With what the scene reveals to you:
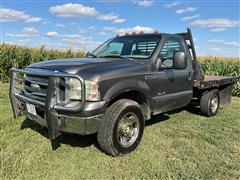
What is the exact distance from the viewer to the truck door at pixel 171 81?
17.9 ft

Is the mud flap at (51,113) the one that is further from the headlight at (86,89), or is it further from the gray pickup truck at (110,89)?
the headlight at (86,89)

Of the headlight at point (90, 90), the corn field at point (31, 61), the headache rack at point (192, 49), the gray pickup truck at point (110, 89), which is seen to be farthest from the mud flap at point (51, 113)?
the corn field at point (31, 61)

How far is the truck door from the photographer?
215 inches

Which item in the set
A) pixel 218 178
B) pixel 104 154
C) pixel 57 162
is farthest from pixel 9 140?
pixel 218 178

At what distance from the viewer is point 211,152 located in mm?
4887

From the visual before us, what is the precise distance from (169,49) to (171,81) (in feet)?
2.11

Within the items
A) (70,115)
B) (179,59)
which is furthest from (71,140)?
(179,59)

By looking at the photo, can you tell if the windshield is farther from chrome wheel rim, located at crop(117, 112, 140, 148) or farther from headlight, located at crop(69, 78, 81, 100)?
headlight, located at crop(69, 78, 81, 100)

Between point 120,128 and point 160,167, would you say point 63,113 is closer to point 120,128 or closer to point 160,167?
point 120,128

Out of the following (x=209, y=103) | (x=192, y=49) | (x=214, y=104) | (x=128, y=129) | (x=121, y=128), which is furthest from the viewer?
(x=214, y=104)

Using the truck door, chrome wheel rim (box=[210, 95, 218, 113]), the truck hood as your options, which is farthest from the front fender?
chrome wheel rim (box=[210, 95, 218, 113])

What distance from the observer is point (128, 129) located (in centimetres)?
470

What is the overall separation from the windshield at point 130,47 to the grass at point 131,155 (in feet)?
4.97

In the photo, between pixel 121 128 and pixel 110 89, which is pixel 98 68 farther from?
pixel 121 128
